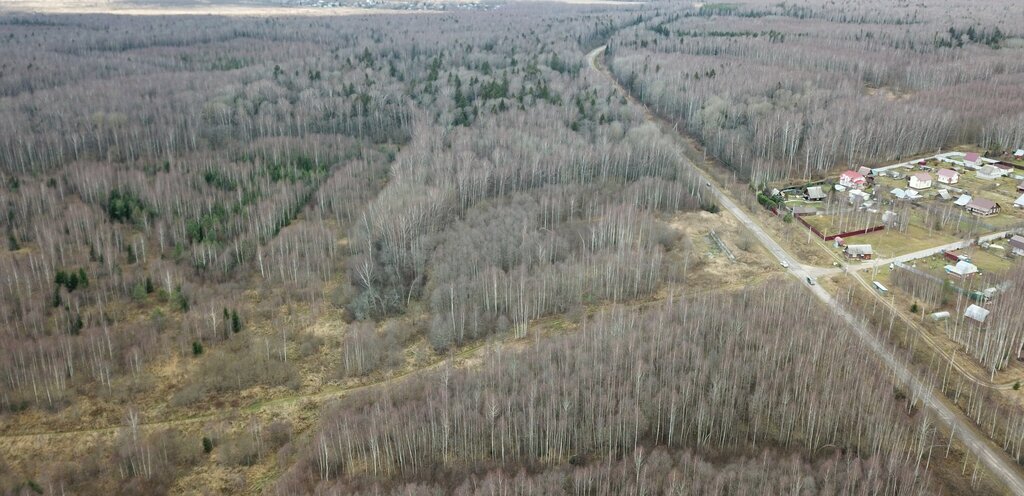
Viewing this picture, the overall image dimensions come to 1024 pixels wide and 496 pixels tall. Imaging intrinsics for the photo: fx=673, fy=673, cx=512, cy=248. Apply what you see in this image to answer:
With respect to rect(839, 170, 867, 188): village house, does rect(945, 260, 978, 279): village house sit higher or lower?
lower

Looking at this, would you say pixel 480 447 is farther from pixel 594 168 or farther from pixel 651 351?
pixel 594 168

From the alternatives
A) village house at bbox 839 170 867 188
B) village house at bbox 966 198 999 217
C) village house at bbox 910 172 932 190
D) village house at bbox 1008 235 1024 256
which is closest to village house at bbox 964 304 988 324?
village house at bbox 1008 235 1024 256

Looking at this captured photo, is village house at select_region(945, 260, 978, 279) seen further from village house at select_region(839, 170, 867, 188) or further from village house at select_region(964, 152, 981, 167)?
village house at select_region(964, 152, 981, 167)

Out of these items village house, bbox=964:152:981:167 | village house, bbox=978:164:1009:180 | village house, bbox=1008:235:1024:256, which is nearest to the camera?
village house, bbox=1008:235:1024:256

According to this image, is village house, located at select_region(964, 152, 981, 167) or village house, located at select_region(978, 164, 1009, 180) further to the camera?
village house, located at select_region(964, 152, 981, 167)

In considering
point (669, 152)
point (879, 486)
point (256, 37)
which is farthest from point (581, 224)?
point (256, 37)
